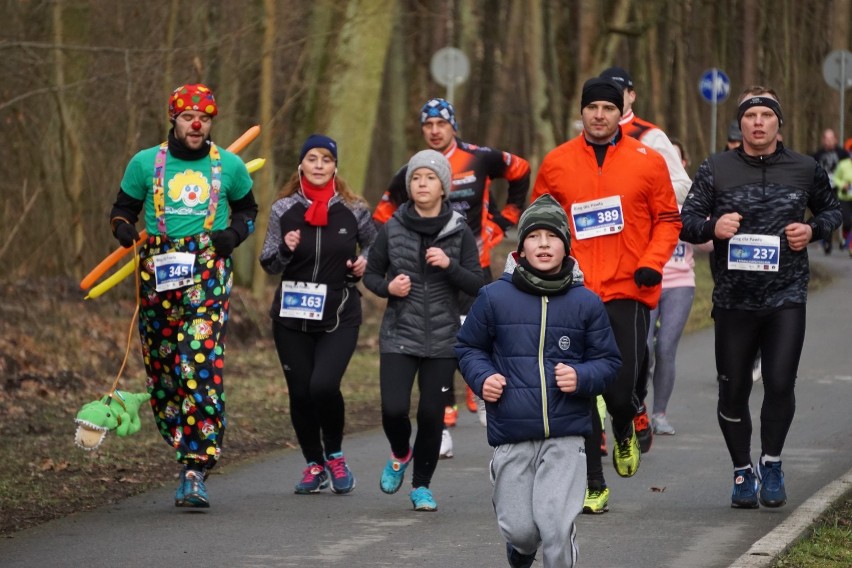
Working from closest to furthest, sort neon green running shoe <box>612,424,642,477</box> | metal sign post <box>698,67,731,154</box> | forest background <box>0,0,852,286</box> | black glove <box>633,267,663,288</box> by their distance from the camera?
1. black glove <box>633,267,663,288</box>
2. neon green running shoe <box>612,424,642,477</box>
3. forest background <box>0,0,852,286</box>
4. metal sign post <box>698,67,731,154</box>

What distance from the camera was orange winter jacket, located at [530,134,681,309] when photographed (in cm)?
857

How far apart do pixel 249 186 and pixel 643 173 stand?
6.44 feet

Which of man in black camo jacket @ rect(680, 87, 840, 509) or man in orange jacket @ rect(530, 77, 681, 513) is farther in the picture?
man in orange jacket @ rect(530, 77, 681, 513)

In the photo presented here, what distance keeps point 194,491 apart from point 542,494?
2915mm

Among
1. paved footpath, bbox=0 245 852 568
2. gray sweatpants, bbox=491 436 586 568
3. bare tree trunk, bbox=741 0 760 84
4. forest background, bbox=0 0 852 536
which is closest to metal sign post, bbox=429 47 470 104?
forest background, bbox=0 0 852 536

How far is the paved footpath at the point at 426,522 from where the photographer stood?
7.55m

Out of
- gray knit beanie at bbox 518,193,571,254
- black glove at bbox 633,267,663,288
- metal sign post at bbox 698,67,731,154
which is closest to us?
gray knit beanie at bbox 518,193,571,254

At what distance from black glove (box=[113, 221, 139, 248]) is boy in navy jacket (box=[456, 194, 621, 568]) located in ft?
8.19

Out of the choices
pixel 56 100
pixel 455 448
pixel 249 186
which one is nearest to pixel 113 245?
pixel 56 100

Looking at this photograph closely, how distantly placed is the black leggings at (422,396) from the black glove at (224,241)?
2.99ft

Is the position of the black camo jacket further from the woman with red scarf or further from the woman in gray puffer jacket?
the woman with red scarf

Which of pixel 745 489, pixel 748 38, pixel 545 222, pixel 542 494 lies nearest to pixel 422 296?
pixel 745 489

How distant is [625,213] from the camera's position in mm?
8562

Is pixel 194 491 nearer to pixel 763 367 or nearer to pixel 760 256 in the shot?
pixel 763 367
